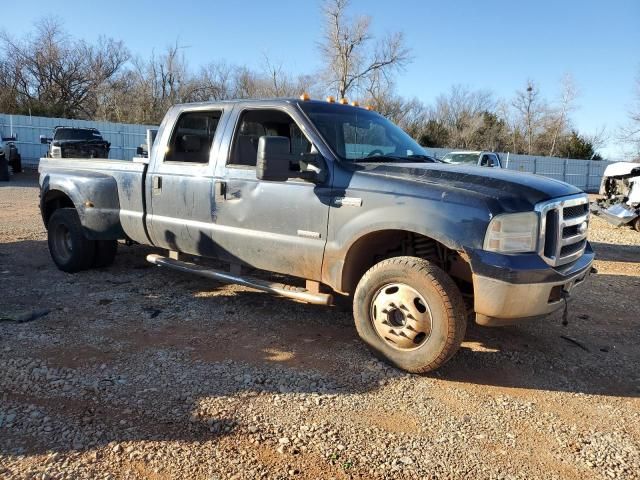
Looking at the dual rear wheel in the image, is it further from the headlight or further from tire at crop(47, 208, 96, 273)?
the headlight

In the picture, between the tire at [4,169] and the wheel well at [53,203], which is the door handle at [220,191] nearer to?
the wheel well at [53,203]

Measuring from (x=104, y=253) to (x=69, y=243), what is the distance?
437mm

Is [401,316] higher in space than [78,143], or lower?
lower

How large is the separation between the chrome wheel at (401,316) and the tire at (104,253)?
390cm

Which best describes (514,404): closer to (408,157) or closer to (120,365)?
(408,157)

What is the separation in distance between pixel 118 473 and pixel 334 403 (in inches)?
53.4

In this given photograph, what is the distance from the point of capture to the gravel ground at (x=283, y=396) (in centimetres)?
278

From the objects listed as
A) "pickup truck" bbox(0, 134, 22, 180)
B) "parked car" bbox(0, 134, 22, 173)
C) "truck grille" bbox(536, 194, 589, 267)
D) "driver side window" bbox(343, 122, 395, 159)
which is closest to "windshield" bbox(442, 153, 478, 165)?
"driver side window" bbox(343, 122, 395, 159)

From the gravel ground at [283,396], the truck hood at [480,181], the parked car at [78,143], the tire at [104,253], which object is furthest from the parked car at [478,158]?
the parked car at [78,143]

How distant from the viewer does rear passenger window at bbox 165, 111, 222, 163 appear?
5207mm

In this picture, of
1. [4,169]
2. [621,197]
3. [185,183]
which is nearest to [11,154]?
[4,169]

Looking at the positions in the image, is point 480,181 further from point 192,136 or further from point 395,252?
point 192,136

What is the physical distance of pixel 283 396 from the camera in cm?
345

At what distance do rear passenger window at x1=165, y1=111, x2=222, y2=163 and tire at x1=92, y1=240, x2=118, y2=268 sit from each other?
1.72m
